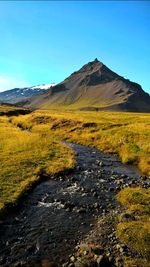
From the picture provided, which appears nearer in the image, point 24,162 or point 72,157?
point 24,162

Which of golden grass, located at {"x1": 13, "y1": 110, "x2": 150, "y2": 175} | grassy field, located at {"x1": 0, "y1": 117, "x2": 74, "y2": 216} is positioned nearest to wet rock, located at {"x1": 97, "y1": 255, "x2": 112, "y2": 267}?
grassy field, located at {"x1": 0, "y1": 117, "x2": 74, "y2": 216}

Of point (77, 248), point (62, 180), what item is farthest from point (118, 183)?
point (77, 248)

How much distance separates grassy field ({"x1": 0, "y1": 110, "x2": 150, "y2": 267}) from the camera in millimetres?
22297

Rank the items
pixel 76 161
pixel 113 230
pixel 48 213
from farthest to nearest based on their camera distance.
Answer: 1. pixel 76 161
2. pixel 48 213
3. pixel 113 230

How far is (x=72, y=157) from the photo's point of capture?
45875mm

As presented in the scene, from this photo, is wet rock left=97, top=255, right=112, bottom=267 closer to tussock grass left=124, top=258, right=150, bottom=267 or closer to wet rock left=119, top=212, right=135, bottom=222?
tussock grass left=124, top=258, right=150, bottom=267

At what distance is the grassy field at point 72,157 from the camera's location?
73.2 ft

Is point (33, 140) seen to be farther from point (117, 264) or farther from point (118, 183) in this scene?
point (117, 264)

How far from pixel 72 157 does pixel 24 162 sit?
8.35 meters

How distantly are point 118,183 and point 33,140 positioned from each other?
27084mm

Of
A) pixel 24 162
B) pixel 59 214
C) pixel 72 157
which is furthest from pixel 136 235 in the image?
pixel 72 157

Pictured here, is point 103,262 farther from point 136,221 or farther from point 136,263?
point 136,221

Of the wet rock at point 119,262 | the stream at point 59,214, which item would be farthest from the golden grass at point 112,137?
the wet rock at point 119,262

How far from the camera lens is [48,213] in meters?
25.9
